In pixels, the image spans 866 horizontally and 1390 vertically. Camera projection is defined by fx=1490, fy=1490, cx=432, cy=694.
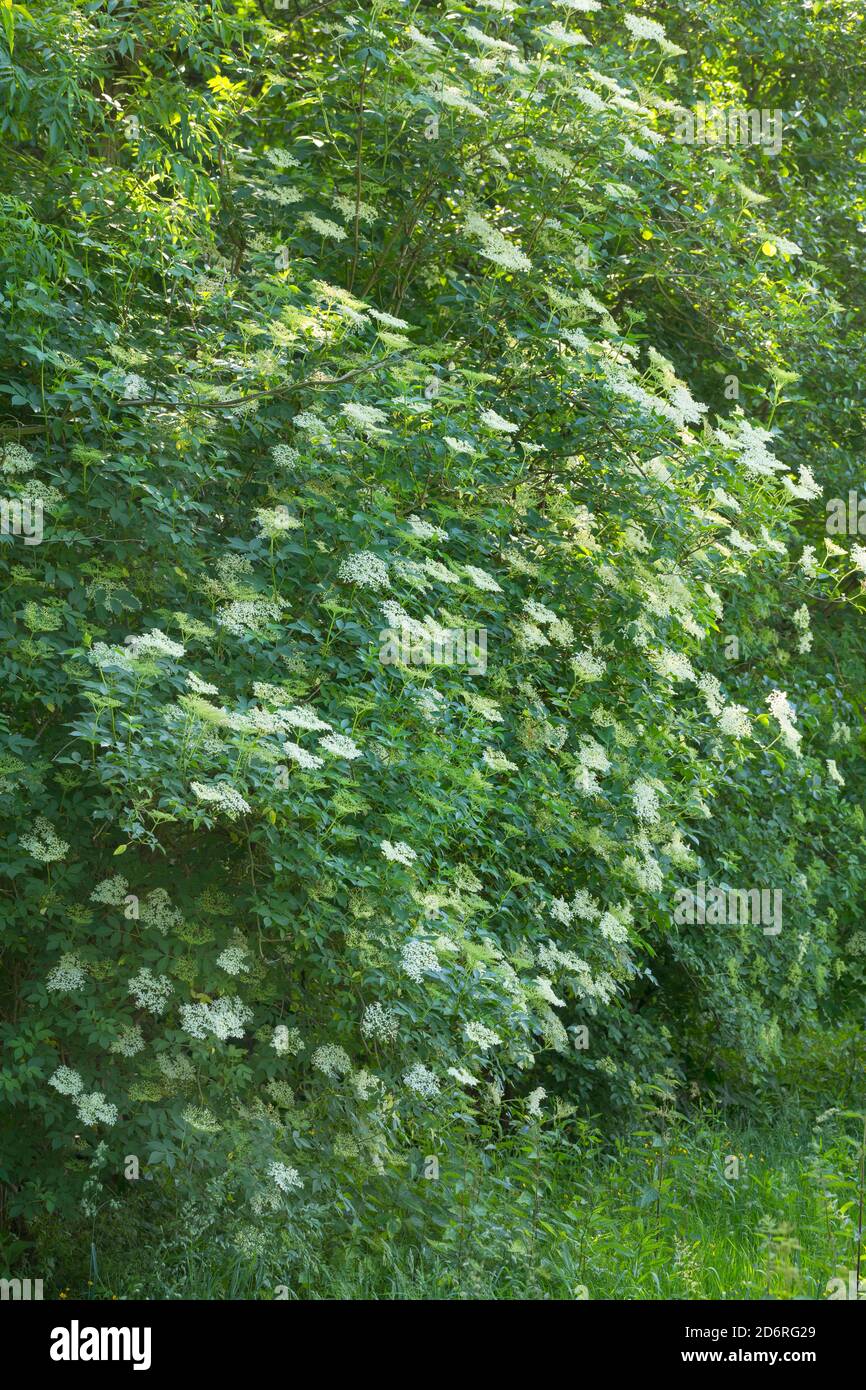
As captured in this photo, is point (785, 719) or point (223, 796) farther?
point (785, 719)

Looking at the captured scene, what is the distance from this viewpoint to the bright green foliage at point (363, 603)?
3941 millimetres

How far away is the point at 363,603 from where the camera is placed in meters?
4.48

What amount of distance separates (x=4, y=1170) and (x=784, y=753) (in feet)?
12.9

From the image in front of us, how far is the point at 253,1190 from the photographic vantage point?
3.92 meters

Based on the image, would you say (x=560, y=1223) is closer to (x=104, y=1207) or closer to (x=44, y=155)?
(x=104, y=1207)

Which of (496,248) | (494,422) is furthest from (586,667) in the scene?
(496,248)

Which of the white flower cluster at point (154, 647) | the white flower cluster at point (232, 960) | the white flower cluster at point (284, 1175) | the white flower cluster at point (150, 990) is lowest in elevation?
the white flower cluster at point (284, 1175)

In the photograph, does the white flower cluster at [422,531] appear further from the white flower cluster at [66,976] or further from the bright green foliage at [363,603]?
the white flower cluster at [66,976]

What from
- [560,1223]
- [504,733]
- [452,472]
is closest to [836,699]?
[504,733]

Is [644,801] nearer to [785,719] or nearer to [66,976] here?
[785,719]

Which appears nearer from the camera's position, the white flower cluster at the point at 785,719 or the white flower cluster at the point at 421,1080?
the white flower cluster at the point at 421,1080

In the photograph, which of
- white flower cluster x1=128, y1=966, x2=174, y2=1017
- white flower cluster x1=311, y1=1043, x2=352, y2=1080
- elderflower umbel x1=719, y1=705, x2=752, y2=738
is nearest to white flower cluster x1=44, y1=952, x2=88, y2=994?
white flower cluster x1=128, y1=966, x2=174, y2=1017

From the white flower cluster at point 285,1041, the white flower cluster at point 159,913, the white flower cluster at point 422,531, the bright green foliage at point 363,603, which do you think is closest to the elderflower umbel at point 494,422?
the bright green foliage at point 363,603

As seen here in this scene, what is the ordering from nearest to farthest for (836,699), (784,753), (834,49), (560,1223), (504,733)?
(560,1223) < (504,733) < (784,753) < (836,699) < (834,49)
